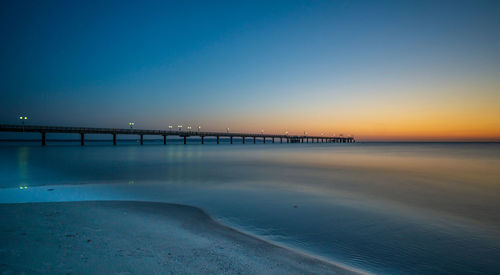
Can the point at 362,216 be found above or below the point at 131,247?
below

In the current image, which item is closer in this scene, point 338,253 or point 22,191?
point 338,253

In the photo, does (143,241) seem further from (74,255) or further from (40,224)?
(40,224)

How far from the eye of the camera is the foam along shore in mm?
3146

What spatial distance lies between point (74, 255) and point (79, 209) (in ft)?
10.7

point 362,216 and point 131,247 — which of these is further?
point 362,216

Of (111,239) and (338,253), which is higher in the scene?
(111,239)

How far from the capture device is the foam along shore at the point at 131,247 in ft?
10.3

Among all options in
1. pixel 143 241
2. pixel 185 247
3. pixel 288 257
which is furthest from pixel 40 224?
pixel 288 257

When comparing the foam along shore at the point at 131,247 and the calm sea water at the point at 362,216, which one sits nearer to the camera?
the foam along shore at the point at 131,247

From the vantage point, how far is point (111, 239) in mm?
4035

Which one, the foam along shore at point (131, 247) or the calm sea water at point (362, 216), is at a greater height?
the foam along shore at point (131, 247)

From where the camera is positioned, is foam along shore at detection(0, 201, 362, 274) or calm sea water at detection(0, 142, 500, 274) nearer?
foam along shore at detection(0, 201, 362, 274)

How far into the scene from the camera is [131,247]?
3.74 metres

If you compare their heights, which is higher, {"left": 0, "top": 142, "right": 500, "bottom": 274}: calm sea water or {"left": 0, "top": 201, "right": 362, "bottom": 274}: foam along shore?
{"left": 0, "top": 201, "right": 362, "bottom": 274}: foam along shore
